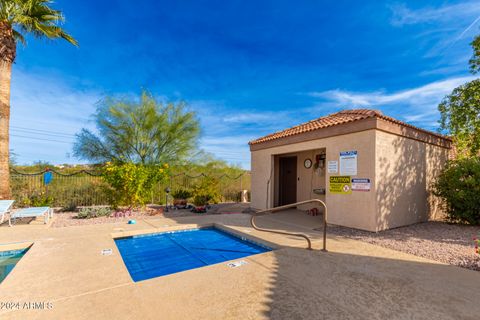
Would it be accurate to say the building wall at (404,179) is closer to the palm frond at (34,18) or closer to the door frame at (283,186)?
the door frame at (283,186)

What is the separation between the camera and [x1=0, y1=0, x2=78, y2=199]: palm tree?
26.6 ft

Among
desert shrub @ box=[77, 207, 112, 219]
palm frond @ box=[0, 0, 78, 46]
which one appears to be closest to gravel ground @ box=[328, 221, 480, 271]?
desert shrub @ box=[77, 207, 112, 219]

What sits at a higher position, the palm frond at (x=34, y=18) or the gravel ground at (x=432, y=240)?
the palm frond at (x=34, y=18)

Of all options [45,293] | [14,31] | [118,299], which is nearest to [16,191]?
[14,31]

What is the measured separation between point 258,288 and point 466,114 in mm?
13493

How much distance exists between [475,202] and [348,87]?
8.49 metres

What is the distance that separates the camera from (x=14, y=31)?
29.0 feet

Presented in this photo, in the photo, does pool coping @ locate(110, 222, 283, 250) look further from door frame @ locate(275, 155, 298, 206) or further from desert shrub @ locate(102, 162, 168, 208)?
door frame @ locate(275, 155, 298, 206)

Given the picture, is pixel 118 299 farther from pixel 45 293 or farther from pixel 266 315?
pixel 266 315

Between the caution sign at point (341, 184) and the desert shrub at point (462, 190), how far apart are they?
3.86 m

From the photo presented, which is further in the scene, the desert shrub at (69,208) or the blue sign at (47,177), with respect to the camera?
the blue sign at (47,177)

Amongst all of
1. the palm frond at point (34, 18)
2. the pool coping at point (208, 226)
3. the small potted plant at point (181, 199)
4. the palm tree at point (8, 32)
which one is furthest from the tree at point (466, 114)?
the palm tree at point (8, 32)

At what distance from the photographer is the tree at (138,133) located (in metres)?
12.6

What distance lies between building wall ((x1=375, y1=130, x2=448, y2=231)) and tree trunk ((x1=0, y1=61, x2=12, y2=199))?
1317cm
